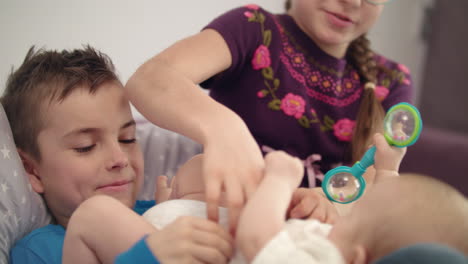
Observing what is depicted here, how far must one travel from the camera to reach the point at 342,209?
2.80ft

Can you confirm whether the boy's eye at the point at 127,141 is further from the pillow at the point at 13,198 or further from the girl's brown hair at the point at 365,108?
the girl's brown hair at the point at 365,108

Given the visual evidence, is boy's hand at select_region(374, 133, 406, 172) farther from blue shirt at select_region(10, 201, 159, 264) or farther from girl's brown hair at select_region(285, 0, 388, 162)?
blue shirt at select_region(10, 201, 159, 264)

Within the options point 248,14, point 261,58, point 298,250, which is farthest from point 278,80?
point 298,250

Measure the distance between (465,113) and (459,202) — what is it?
1900 mm

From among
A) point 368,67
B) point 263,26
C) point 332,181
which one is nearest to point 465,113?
point 368,67

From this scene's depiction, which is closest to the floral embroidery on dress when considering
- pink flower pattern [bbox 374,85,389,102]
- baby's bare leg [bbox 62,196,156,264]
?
pink flower pattern [bbox 374,85,389,102]

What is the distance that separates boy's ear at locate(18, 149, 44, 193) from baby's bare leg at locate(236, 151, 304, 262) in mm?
508

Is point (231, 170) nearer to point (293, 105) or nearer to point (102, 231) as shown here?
point (102, 231)

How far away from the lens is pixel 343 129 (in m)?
1.15

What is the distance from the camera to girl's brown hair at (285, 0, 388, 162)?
1.09 meters

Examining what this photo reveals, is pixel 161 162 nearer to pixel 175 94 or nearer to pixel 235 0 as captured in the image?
pixel 175 94

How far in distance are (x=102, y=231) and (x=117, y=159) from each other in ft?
0.69

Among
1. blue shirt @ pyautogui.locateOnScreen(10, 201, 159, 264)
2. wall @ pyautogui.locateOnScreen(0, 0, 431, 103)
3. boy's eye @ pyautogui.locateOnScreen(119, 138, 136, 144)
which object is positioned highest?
wall @ pyautogui.locateOnScreen(0, 0, 431, 103)

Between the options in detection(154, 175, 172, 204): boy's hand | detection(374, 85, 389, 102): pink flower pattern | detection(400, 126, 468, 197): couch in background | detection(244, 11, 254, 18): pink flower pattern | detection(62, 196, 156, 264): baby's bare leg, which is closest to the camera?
detection(62, 196, 156, 264): baby's bare leg
